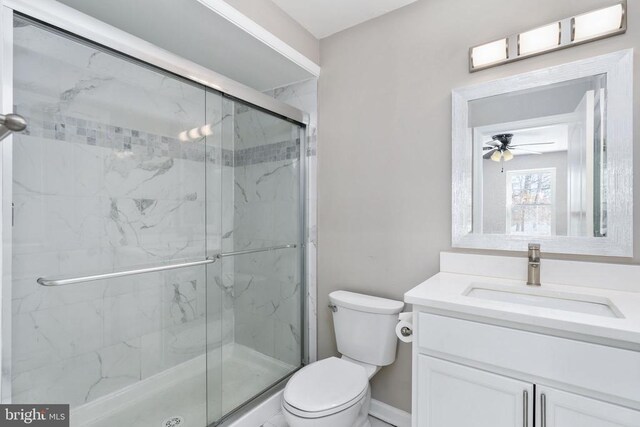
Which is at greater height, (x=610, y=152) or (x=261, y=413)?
(x=610, y=152)

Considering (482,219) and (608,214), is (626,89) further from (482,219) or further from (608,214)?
(482,219)

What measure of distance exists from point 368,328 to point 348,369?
231mm

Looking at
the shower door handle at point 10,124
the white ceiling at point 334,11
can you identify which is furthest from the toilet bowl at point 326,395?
A: the white ceiling at point 334,11

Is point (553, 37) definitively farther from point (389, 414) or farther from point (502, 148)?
point (389, 414)

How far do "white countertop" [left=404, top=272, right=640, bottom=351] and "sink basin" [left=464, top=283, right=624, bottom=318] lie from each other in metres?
0.01

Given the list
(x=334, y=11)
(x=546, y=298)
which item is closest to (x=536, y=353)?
(x=546, y=298)

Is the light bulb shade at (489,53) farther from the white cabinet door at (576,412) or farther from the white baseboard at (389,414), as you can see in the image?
the white baseboard at (389,414)

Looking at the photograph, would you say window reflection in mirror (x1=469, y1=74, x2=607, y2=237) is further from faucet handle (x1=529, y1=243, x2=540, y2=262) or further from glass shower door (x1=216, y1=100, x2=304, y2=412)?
glass shower door (x1=216, y1=100, x2=304, y2=412)

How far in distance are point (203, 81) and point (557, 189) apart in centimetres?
172

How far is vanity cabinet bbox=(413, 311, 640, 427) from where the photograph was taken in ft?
2.92

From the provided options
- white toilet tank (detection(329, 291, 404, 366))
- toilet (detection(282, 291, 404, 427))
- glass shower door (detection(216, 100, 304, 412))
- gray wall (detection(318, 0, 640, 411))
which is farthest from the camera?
glass shower door (detection(216, 100, 304, 412))

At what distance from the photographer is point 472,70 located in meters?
1.57

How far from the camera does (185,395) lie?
162cm

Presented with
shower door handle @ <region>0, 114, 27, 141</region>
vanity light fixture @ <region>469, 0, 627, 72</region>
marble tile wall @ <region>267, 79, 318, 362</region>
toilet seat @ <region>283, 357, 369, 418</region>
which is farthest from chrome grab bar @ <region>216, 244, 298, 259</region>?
vanity light fixture @ <region>469, 0, 627, 72</region>
